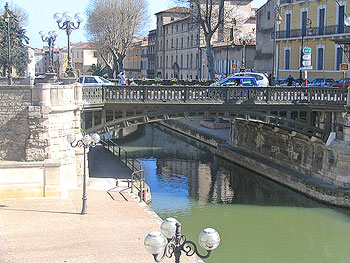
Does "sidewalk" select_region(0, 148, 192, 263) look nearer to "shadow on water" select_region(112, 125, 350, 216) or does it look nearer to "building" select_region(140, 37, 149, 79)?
"shadow on water" select_region(112, 125, 350, 216)

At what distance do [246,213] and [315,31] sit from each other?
20445 mm

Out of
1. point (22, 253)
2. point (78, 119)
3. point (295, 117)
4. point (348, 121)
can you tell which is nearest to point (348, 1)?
point (295, 117)

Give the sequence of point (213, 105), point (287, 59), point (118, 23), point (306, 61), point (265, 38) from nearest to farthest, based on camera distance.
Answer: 1. point (213, 105)
2. point (306, 61)
3. point (287, 59)
4. point (265, 38)
5. point (118, 23)

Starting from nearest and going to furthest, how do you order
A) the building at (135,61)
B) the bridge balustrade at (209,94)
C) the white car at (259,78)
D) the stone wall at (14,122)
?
the stone wall at (14,122) → the bridge balustrade at (209,94) → the white car at (259,78) → the building at (135,61)

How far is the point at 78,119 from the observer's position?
76.3 feet

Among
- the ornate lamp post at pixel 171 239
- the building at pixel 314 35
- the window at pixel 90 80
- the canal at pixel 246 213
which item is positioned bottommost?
the canal at pixel 246 213

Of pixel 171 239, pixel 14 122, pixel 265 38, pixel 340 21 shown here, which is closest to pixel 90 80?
pixel 14 122

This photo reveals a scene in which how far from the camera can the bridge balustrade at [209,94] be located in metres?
25.1

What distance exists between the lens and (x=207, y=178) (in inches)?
1291

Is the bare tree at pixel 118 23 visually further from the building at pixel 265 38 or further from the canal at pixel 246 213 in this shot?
the canal at pixel 246 213

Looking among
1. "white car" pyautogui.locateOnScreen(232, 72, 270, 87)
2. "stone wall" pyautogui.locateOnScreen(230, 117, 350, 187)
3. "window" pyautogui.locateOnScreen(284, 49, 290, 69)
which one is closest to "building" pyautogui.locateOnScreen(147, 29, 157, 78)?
"window" pyautogui.locateOnScreen(284, 49, 290, 69)

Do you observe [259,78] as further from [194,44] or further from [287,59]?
[194,44]

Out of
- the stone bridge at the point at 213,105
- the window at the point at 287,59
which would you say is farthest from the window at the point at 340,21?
the stone bridge at the point at 213,105

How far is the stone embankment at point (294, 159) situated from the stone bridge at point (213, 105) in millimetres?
1279
